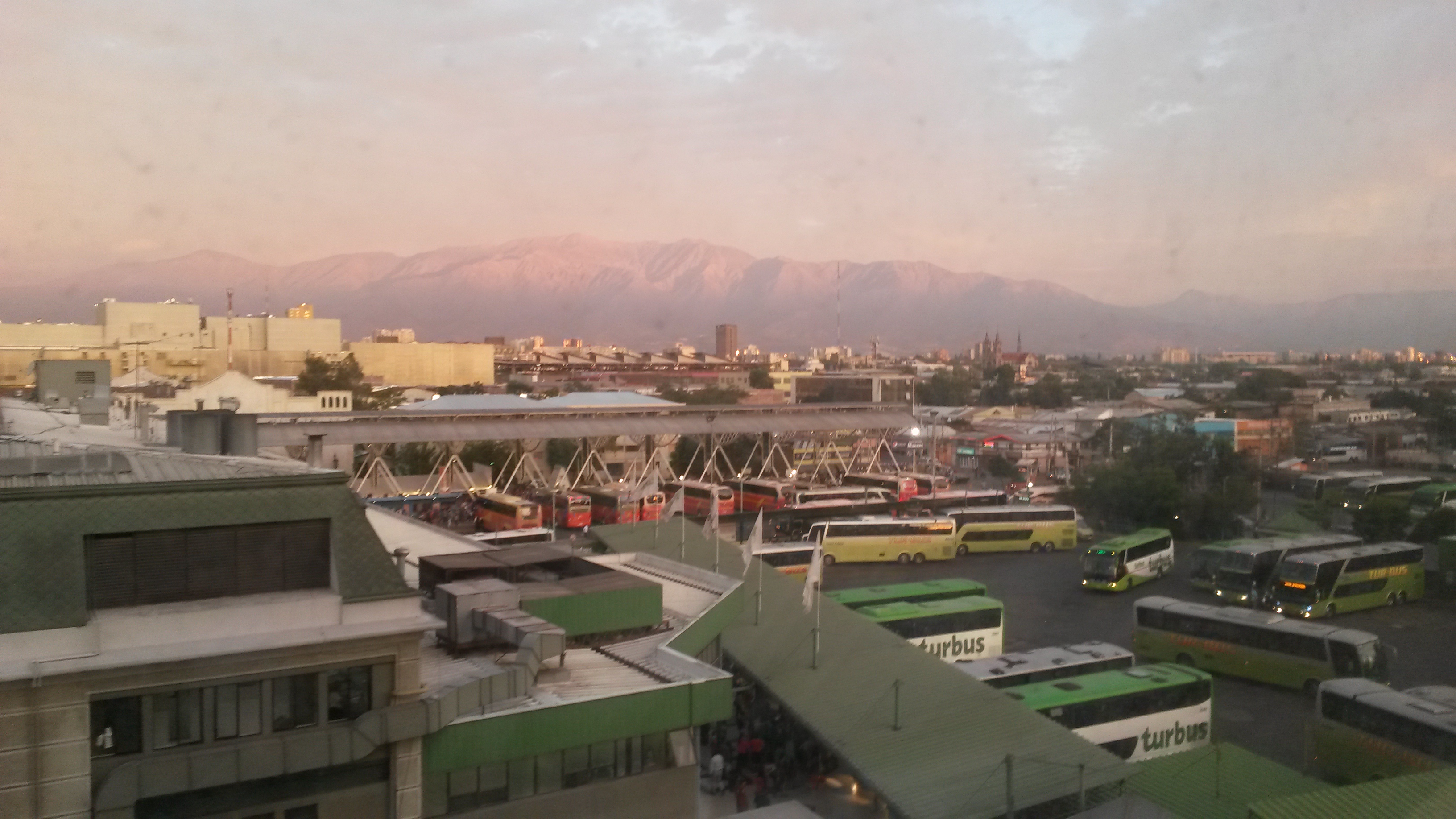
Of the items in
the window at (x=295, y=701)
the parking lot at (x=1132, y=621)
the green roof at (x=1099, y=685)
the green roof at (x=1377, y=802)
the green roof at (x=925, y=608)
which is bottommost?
the parking lot at (x=1132, y=621)

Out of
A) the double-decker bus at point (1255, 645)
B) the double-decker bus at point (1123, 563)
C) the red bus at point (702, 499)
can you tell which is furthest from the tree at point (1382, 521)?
the red bus at point (702, 499)

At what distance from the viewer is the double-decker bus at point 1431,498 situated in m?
16.9

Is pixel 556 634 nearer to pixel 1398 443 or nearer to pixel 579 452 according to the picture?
pixel 579 452

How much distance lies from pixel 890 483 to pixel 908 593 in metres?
9.99

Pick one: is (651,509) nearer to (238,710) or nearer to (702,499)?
(702,499)

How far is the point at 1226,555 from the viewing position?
1284 centimetres

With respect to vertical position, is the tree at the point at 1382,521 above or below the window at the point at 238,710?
below

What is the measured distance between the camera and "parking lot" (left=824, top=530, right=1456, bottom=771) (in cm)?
884

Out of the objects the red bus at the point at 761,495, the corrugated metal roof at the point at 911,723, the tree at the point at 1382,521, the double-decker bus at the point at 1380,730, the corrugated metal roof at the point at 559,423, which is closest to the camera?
the corrugated metal roof at the point at 911,723

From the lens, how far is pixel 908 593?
444 inches

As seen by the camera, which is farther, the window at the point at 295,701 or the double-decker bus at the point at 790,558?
the double-decker bus at the point at 790,558

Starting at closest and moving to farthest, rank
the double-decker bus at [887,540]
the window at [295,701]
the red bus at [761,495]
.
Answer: the window at [295,701], the double-decker bus at [887,540], the red bus at [761,495]

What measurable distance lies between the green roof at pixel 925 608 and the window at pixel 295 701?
6.38 meters

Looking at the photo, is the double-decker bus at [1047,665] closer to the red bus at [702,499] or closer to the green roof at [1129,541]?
the green roof at [1129,541]
